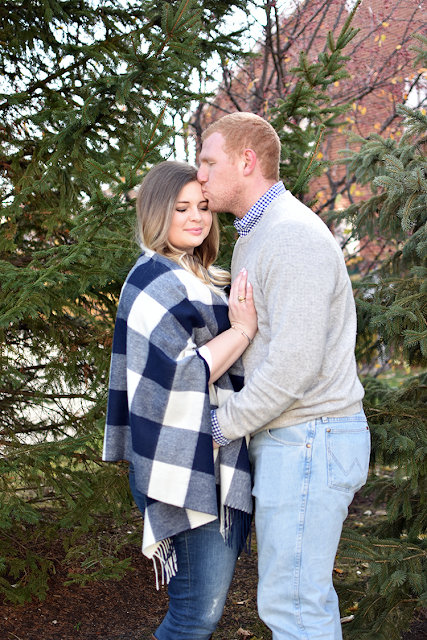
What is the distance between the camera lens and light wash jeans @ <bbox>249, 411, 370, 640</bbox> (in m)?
1.91

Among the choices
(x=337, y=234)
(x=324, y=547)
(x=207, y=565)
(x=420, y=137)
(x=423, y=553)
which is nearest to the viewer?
(x=324, y=547)

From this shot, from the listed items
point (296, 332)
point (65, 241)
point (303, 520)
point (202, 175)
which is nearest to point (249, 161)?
point (202, 175)

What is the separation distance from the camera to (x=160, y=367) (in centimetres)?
198

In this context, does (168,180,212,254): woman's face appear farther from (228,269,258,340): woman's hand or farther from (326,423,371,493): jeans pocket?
(326,423,371,493): jeans pocket

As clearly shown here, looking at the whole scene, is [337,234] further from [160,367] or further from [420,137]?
[160,367]

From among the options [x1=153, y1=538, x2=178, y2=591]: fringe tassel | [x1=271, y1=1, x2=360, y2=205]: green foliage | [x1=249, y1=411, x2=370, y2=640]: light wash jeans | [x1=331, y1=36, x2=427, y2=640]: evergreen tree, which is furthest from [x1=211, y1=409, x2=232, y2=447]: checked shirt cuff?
[x1=271, y1=1, x2=360, y2=205]: green foliage

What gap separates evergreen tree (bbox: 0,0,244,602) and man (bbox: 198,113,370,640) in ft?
2.90

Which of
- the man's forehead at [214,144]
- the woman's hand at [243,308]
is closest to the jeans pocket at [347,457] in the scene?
the woman's hand at [243,308]

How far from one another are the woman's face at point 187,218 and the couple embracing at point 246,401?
0.12 ft

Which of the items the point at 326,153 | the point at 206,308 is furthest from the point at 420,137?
the point at 326,153

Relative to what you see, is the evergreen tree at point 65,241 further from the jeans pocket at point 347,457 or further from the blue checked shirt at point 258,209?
the jeans pocket at point 347,457

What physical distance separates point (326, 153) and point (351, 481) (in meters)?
5.87

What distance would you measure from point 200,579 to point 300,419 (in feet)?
2.31

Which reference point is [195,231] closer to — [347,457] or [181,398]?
[181,398]
